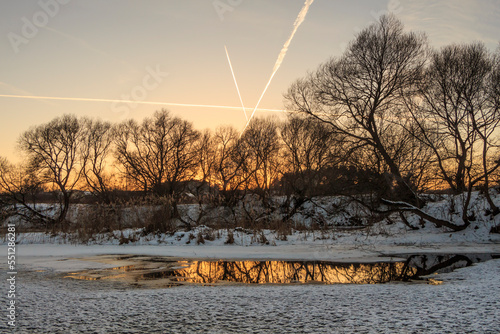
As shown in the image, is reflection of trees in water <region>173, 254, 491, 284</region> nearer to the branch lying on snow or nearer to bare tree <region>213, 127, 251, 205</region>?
the branch lying on snow

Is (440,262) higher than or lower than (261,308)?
lower

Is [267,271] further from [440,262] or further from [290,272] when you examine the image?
[440,262]

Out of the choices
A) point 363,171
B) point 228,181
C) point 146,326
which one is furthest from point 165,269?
point 228,181

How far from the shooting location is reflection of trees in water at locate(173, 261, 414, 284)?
7.01 metres

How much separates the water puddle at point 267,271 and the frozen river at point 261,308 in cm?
77

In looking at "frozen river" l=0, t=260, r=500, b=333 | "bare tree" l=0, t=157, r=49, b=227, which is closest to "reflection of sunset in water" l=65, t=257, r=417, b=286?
"frozen river" l=0, t=260, r=500, b=333

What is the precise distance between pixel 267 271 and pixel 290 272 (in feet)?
1.74

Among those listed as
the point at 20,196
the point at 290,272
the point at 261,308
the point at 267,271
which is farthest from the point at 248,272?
the point at 20,196

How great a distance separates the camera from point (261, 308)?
14.8 ft

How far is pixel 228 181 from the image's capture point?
126 ft

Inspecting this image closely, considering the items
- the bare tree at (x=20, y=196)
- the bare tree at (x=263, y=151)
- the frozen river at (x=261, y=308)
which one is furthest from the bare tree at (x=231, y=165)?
the frozen river at (x=261, y=308)

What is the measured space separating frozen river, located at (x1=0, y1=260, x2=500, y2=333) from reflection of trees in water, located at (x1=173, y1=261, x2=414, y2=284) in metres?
0.90

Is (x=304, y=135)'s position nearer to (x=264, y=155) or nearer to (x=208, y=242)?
(x=264, y=155)

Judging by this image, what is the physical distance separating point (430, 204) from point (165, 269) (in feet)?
52.4
